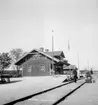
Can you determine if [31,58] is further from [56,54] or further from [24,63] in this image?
[56,54]

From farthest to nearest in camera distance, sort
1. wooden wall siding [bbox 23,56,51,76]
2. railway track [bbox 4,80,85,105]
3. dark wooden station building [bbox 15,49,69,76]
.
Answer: wooden wall siding [bbox 23,56,51,76], dark wooden station building [bbox 15,49,69,76], railway track [bbox 4,80,85,105]

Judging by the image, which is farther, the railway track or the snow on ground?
the snow on ground

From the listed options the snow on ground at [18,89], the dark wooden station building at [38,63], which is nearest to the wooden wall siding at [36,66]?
the dark wooden station building at [38,63]

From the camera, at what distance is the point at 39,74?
40.6 meters

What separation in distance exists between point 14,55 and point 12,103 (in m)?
78.4

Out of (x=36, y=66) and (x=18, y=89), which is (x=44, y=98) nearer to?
(x=18, y=89)

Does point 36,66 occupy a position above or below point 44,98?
above

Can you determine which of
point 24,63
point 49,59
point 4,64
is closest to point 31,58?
point 24,63

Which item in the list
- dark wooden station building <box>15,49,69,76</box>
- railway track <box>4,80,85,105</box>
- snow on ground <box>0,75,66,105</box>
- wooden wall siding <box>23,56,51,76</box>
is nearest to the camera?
railway track <box>4,80,85,105</box>

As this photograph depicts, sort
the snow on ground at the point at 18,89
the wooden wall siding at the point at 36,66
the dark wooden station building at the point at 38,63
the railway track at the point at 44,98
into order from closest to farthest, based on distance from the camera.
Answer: the railway track at the point at 44,98 → the snow on ground at the point at 18,89 → the dark wooden station building at the point at 38,63 → the wooden wall siding at the point at 36,66

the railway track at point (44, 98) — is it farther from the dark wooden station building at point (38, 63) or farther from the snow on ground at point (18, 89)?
the dark wooden station building at point (38, 63)

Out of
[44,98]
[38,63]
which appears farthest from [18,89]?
[38,63]

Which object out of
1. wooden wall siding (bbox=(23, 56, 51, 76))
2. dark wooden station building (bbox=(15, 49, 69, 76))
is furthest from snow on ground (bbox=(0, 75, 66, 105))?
wooden wall siding (bbox=(23, 56, 51, 76))

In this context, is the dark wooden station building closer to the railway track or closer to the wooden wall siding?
the wooden wall siding
